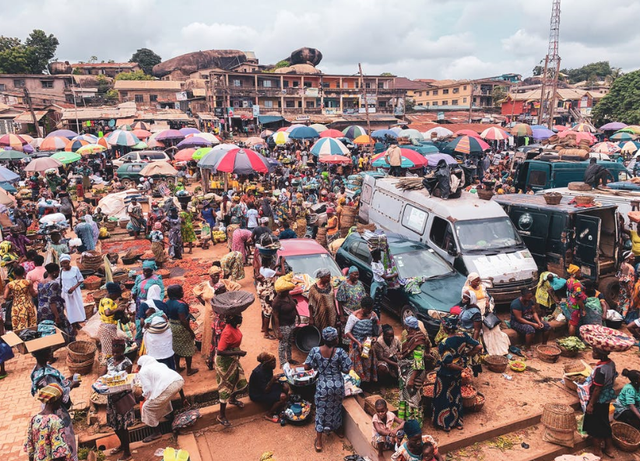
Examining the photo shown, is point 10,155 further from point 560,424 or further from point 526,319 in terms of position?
point 560,424

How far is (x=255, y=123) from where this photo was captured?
1923 inches

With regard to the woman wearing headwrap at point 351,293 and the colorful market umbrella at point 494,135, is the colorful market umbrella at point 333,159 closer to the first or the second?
the colorful market umbrella at point 494,135

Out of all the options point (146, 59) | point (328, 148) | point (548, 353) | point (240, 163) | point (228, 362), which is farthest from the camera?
point (146, 59)

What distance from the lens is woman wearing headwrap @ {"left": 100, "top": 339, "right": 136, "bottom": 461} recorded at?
521 cm

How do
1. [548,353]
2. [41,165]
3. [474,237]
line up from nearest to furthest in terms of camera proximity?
[548,353] → [474,237] → [41,165]

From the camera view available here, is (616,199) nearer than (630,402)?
No

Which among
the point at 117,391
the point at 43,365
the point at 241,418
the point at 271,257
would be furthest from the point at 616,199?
the point at 43,365

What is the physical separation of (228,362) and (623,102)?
48336 mm

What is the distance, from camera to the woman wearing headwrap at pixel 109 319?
6594 mm

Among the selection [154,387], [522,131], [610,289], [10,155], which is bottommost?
[610,289]

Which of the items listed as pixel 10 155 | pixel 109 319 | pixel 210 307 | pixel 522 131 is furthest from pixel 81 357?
pixel 522 131

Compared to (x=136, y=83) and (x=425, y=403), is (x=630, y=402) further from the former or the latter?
(x=136, y=83)

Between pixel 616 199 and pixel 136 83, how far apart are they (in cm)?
5647

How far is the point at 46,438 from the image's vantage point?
4.34m
